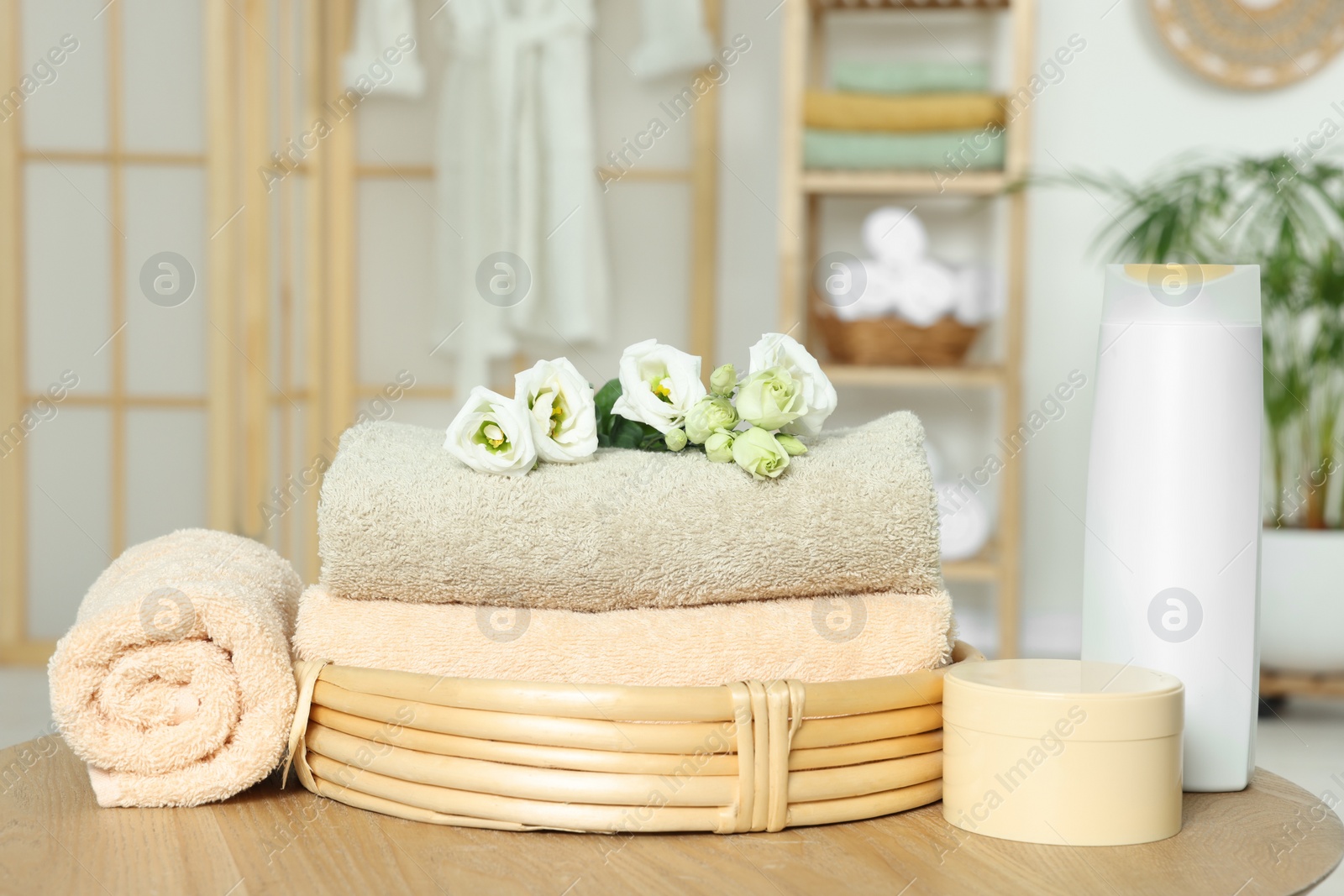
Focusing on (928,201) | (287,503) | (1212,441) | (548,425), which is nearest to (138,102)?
(287,503)

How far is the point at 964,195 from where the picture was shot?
221 centimetres

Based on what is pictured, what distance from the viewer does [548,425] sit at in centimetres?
Answer: 60

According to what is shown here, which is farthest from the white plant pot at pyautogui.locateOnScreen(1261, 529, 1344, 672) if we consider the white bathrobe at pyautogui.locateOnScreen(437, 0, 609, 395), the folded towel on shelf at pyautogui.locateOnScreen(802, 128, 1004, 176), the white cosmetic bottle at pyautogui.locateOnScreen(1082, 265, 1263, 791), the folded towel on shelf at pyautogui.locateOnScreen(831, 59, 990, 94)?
the white cosmetic bottle at pyautogui.locateOnScreen(1082, 265, 1263, 791)

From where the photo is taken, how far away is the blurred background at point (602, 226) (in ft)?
7.20

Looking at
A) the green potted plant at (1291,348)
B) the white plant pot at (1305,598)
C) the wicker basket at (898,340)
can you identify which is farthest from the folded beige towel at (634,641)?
the wicker basket at (898,340)

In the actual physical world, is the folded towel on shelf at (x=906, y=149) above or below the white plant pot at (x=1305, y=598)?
above

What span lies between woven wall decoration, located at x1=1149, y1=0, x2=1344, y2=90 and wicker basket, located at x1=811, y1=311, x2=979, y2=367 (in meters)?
0.72

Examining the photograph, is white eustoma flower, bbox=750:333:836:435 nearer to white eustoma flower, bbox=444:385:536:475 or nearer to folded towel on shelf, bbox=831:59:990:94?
white eustoma flower, bbox=444:385:536:475

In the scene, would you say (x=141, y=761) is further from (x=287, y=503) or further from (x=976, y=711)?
(x=287, y=503)

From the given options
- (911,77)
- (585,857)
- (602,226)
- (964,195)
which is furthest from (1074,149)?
(585,857)

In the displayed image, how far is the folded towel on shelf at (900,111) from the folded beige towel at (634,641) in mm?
1698

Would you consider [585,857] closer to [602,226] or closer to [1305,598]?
[1305,598]

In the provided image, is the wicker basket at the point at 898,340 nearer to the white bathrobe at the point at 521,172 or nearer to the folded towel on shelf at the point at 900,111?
the folded towel on shelf at the point at 900,111

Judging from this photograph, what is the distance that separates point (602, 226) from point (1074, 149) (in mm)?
928
